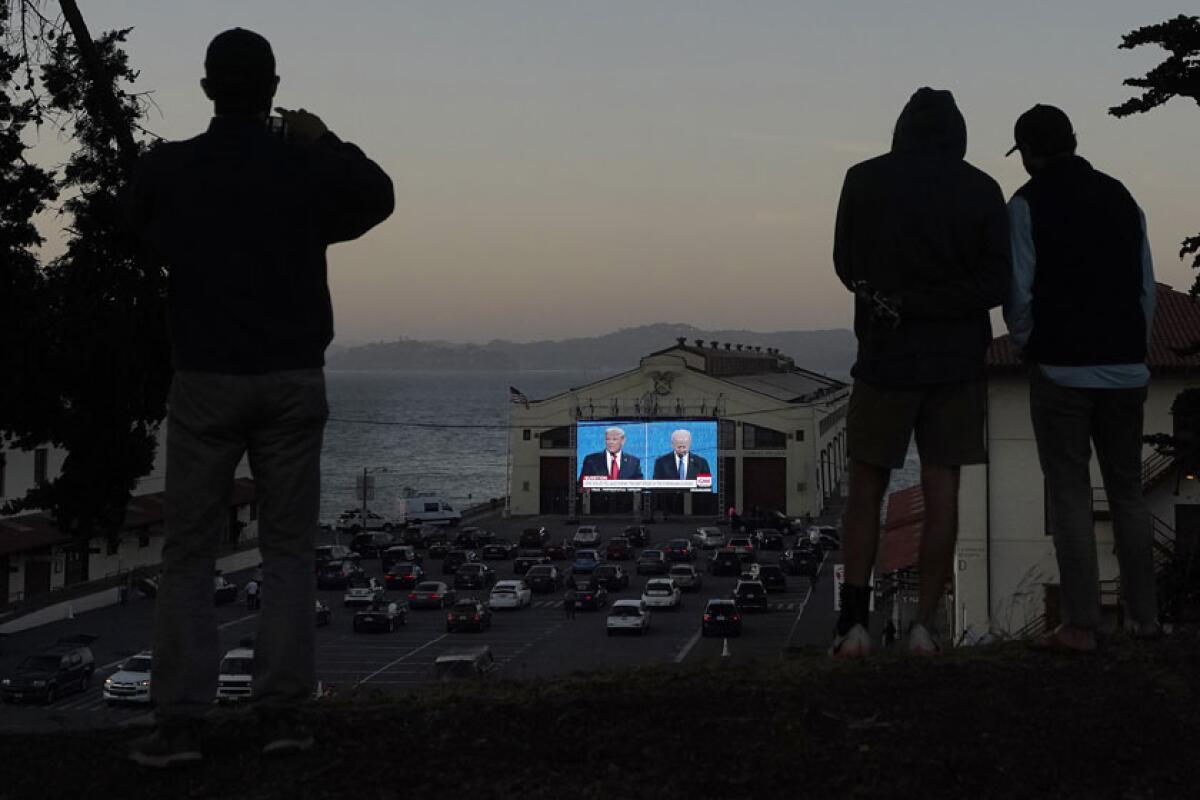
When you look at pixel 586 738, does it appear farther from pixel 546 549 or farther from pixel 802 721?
pixel 546 549

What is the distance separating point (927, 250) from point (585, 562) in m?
58.8

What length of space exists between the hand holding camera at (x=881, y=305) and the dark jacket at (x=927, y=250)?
0.03 metres

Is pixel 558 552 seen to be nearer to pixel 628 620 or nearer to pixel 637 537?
pixel 637 537

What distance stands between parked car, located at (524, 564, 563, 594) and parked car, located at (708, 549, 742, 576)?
27.7 ft

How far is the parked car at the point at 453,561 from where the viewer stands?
6450 centimetres

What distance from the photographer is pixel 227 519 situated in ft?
15.1

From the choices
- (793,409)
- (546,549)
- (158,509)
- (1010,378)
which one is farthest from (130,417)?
(793,409)

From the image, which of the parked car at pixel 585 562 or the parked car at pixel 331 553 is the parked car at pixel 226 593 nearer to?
the parked car at pixel 331 553

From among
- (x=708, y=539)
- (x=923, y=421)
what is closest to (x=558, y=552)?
(x=708, y=539)

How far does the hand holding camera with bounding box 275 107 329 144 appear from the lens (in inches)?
186

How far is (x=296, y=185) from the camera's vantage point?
4.55 m

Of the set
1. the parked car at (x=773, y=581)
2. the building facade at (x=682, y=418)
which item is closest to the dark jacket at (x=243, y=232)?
the parked car at (x=773, y=581)

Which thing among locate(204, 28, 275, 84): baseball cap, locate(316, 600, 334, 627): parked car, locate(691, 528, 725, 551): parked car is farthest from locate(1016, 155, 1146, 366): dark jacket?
locate(691, 528, 725, 551): parked car

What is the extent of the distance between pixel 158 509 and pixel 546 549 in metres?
19.8
